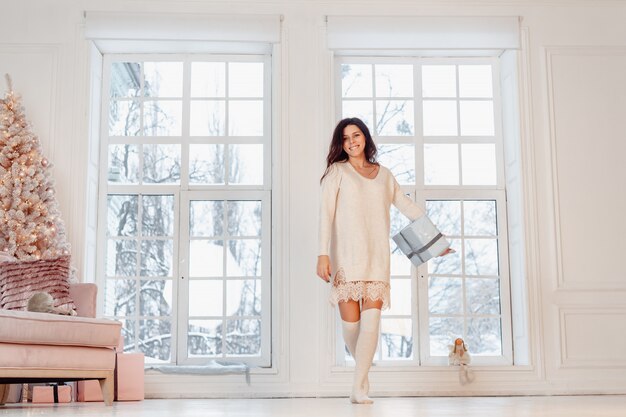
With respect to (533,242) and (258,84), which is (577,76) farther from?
(258,84)

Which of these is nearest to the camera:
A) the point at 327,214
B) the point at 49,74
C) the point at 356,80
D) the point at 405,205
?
the point at 327,214

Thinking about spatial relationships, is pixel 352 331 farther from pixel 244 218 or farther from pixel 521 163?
pixel 521 163

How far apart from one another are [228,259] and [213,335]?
56cm

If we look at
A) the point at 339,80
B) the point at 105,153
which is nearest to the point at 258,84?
the point at 339,80

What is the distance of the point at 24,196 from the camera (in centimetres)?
562

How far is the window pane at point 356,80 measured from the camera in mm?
6582

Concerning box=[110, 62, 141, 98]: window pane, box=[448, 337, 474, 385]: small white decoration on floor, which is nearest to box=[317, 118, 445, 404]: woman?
box=[448, 337, 474, 385]: small white decoration on floor

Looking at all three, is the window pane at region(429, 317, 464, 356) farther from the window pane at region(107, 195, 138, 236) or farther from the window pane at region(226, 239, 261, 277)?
the window pane at region(107, 195, 138, 236)

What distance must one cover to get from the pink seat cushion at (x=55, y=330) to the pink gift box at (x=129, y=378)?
1.95 ft

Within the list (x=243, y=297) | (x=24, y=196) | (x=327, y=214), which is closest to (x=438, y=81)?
(x=243, y=297)

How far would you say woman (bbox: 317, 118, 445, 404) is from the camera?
15.0 ft

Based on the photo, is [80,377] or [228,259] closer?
[80,377]

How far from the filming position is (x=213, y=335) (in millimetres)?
6242

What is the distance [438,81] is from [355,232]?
239 cm
